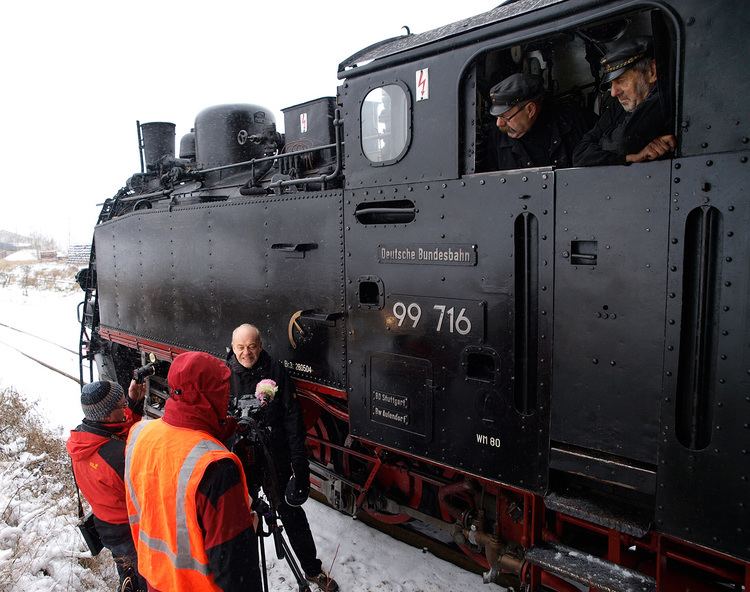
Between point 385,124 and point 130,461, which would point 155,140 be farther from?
point 130,461

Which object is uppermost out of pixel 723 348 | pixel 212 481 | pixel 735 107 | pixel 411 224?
pixel 735 107

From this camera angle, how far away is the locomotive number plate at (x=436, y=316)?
112 inches

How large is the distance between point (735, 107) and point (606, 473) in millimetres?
1683

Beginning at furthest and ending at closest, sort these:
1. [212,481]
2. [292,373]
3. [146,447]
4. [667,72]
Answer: [292,373]
[667,72]
[146,447]
[212,481]

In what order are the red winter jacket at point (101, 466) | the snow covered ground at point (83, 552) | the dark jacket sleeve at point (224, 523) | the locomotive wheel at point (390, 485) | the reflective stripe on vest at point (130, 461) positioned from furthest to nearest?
1. the locomotive wheel at point (390, 485)
2. the snow covered ground at point (83, 552)
3. the red winter jacket at point (101, 466)
4. the reflective stripe on vest at point (130, 461)
5. the dark jacket sleeve at point (224, 523)

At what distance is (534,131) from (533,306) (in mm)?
1150

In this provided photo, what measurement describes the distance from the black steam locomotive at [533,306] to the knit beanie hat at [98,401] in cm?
144

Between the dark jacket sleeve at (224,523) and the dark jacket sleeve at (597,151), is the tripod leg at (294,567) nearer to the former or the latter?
the dark jacket sleeve at (224,523)

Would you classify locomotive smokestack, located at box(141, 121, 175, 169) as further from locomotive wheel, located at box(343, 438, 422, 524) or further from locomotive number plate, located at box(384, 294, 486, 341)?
locomotive number plate, located at box(384, 294, 486, 341)

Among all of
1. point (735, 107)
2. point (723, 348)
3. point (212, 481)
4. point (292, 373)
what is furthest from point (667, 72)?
point (292, 373)

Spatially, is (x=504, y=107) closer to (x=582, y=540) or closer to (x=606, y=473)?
(x=606, y=473)

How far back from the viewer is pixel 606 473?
8.01ft

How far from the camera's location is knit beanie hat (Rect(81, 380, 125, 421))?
109 inches

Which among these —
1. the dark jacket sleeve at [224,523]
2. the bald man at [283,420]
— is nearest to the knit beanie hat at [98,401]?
the bald man at [283,420]
